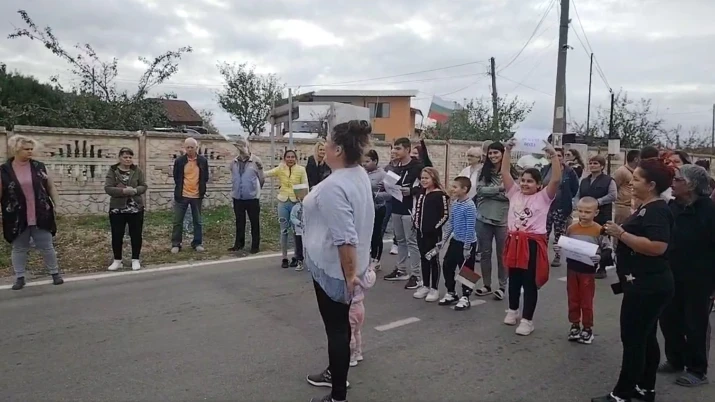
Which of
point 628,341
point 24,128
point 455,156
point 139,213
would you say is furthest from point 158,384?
point 455,156

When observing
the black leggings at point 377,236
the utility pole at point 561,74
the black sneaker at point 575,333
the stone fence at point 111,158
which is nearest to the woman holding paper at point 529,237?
the black sneaker at point 575,333

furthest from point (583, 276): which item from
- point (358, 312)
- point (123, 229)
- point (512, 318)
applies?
point (123, 229)

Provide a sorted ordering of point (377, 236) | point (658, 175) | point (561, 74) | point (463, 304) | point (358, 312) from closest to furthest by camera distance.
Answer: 1. point (658, 175)
2. point (358, 312)
3. point (463, 304)
4. point (377, 236)
5. point (561, 74)

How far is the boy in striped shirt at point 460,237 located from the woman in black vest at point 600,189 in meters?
2.66

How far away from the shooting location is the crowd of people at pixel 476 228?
3676 mm

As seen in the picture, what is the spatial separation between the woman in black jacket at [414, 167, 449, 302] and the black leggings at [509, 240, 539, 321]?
1.13 metres

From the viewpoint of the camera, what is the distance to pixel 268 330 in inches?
214

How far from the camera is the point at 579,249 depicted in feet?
15.5

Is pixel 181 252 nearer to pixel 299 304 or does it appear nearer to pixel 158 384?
pixel 299 304

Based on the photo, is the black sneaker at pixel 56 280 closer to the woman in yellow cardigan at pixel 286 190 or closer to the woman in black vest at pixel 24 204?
the woman in black vest at pixel 24 204

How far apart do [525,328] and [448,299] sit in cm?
116

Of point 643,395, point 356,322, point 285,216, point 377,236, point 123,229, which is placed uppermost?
point 285,216

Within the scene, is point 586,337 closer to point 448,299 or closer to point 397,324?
point 448,299

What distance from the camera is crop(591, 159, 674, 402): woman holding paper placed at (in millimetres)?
3774
